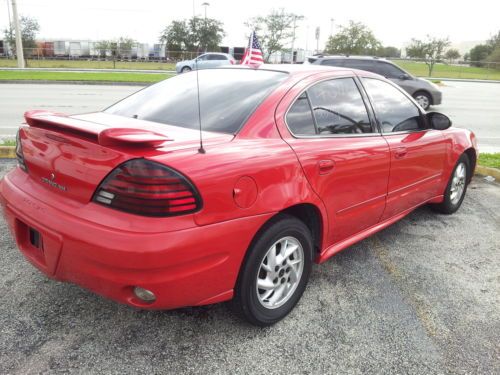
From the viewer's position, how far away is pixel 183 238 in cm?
198

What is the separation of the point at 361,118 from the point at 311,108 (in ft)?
1.91

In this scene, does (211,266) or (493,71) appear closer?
(211,266)

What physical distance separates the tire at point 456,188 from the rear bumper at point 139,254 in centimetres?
291

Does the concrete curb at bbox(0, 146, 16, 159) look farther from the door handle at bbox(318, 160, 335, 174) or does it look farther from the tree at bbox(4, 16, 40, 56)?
the tree at bbox(4, 16, 40, 56)

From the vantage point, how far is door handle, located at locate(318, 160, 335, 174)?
2680 mm

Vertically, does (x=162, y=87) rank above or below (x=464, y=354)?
above

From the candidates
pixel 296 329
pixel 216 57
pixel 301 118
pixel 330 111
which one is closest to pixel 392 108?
pixel 330 111

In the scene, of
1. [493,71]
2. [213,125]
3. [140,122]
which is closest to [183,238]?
[213,125]

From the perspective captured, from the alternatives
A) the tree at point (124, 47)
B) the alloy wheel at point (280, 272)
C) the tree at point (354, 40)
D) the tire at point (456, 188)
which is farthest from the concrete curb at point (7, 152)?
the tree at point (354, 40)

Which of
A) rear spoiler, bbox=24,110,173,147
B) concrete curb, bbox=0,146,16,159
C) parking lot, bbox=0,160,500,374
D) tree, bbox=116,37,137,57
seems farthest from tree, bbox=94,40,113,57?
rear spoiler, bbox=24,110,173,147

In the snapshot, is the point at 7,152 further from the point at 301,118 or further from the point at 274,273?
the point at 274,273

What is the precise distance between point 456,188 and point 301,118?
2.67 meters

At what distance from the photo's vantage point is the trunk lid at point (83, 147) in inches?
79.7

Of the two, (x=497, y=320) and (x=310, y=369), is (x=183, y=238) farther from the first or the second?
(x=497, y=320)
